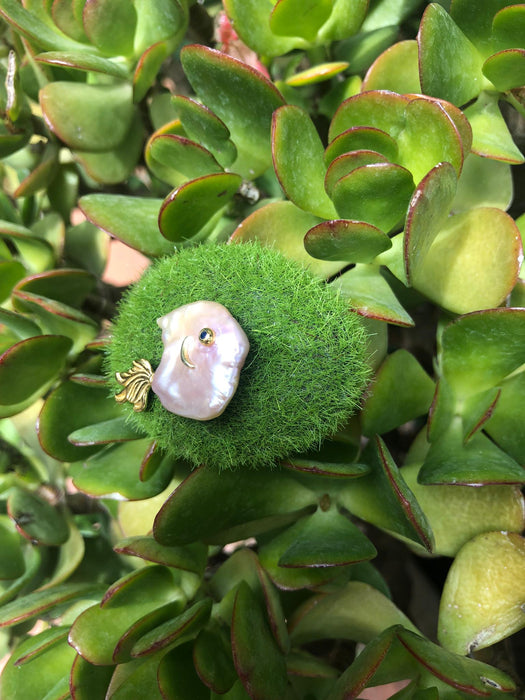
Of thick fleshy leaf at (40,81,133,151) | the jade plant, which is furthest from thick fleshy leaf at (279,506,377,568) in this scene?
thick fleshy leaf at (40,81,133,151)

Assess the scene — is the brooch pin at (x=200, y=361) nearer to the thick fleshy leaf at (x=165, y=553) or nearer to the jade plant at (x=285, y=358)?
the jade plant at (x=285, y=358)

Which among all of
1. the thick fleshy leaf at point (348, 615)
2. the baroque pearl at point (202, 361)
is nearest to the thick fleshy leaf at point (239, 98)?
the baroque pearl at point (202, 361)

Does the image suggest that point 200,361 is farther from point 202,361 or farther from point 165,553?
point 165,553

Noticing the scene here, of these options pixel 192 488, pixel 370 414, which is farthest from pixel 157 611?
pixel 370 414

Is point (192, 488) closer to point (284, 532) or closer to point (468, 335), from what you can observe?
point (284, 532)

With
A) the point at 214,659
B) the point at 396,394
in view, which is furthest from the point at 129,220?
the point at 214,659

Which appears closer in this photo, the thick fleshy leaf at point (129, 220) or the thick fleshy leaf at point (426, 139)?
the thick fleshy leaf at point (426, 139)

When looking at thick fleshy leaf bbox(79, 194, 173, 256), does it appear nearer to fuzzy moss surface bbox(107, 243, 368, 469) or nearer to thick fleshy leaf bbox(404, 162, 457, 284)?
fuzzy moss surface bbox(107, 243, 368, 469)

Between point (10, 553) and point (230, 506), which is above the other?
point (230, 506)
